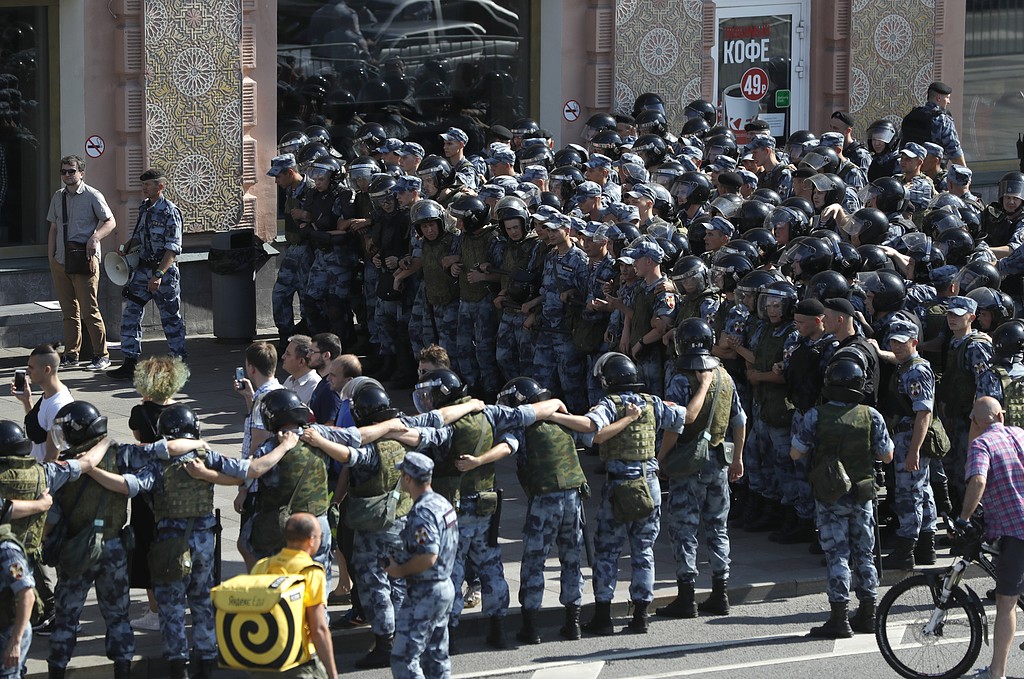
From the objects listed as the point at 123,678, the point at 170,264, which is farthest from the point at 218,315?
the point at 123,678

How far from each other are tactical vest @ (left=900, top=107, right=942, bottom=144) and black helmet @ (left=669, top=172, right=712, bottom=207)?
4961 mm

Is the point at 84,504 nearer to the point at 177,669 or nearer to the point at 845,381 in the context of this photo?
the point at 177,669

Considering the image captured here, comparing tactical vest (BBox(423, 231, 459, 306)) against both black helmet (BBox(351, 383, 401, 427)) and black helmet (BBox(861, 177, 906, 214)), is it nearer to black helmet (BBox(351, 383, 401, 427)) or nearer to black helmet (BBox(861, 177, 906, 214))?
black helmet (BBox(861, 177, 906, 214))

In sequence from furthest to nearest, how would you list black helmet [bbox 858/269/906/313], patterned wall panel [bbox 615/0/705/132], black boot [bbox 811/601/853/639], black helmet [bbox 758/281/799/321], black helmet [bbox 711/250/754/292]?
1. patterned wall panel [bbox 615/0/705/132]
2. black helmet [bbox 711/250/754/292]
3. black helmet [bbox 758/281/799/321]
4. black helmet [bbox 858/269/906/313]
5. black boot [bbox 811/601/853/639]

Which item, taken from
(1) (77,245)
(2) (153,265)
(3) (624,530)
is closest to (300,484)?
(3) (624,530)

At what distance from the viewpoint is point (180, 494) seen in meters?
9.74

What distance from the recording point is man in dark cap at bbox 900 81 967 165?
67.9ft

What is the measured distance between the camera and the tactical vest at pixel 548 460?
10.6 m

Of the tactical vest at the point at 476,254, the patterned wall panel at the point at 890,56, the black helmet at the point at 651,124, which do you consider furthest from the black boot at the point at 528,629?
the patterned wall panel at the point at 890,56

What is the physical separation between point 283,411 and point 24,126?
10068 millimetres

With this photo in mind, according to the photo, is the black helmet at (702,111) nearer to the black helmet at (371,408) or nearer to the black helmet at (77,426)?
the black helmet at (371,408)

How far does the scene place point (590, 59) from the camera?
22.2 meters

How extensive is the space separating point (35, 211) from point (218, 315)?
2288 millimetres

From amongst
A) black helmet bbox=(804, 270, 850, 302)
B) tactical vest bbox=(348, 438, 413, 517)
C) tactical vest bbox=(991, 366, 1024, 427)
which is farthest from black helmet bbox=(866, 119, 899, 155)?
tactical vest bbox=(348, 438, 413, 517)
